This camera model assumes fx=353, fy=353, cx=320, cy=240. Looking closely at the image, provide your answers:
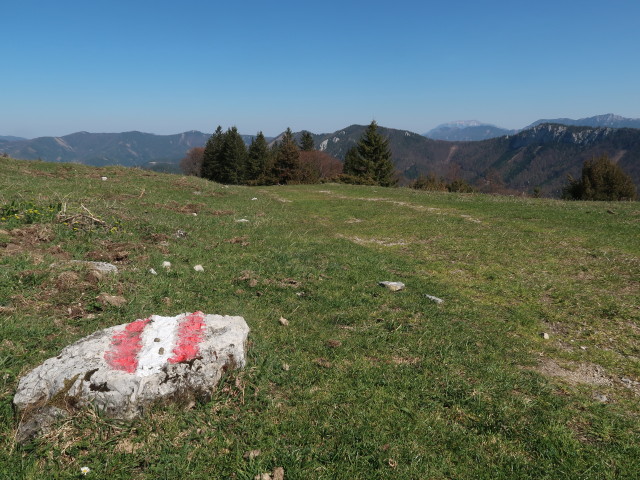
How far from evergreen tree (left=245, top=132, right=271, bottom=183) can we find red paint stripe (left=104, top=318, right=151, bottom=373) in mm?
76034

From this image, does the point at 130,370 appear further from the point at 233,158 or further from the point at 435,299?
the point at 233,158

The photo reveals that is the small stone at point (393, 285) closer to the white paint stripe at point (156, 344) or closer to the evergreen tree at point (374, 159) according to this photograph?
the white paint stripe at point (156, 344)

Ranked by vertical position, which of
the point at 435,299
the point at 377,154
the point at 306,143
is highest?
the point at 306,143

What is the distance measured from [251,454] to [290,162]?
202ft

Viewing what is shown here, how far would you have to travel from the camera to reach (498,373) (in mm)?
5094

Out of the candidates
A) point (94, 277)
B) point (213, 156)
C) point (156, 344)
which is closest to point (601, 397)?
point (156, 344)

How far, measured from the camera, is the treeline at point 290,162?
2357 inches

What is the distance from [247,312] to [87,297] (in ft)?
9.22

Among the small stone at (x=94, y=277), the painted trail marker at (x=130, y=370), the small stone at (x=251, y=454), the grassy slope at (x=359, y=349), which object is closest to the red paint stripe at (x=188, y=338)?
the painted trail marker at (x=130, y=370)

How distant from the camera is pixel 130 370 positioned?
3.89m

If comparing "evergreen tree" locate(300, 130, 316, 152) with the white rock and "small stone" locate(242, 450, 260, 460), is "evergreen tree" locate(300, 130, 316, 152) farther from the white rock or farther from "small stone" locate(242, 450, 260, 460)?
"small stone" locate(242, 450, 260, 460)

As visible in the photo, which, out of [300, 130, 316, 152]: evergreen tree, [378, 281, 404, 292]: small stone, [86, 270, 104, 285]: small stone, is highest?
[300, 130, 316, 152]: evergreen tree

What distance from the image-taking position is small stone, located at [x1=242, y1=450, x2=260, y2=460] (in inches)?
140

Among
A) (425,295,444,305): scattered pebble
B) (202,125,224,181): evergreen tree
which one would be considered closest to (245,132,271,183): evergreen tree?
(202,125,224,181): evergreen tree
